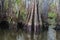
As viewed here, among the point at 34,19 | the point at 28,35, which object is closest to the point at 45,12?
the point at 34,19

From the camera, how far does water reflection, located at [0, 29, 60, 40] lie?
1069 centimetres

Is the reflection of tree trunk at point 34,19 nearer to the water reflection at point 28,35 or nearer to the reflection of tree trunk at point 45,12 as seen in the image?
the water reflection at point 28,35

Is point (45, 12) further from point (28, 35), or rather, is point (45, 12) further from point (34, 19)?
point (28, 35)

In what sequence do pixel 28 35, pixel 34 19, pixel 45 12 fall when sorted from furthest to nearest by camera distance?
pixel 45 12, pixel 34 19, pixel 28 35

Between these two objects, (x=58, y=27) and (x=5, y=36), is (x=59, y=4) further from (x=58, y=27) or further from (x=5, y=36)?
(x=5, y=36)

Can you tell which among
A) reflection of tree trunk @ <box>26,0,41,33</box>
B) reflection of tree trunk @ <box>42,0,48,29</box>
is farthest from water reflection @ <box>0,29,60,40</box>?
reflection of tree trunk @ <box>42,0,48,29</box>

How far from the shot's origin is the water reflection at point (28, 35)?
10.7 m

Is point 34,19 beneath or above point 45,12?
beneath

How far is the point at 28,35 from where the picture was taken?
11.2m

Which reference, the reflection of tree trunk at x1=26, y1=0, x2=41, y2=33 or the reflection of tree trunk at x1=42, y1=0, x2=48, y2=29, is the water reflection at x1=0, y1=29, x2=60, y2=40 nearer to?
the reflection of tree trunk at x1=26, y1=0, x2=41, y2=33

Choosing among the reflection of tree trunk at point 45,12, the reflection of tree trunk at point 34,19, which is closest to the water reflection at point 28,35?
the reflection of tree trunk at point 34,19

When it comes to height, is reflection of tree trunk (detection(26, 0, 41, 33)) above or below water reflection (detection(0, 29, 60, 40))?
above

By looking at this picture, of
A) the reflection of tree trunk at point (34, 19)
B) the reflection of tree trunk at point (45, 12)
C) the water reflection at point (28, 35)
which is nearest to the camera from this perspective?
the water reflection at point (28, 35)

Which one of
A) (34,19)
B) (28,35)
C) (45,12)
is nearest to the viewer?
(28,35)
